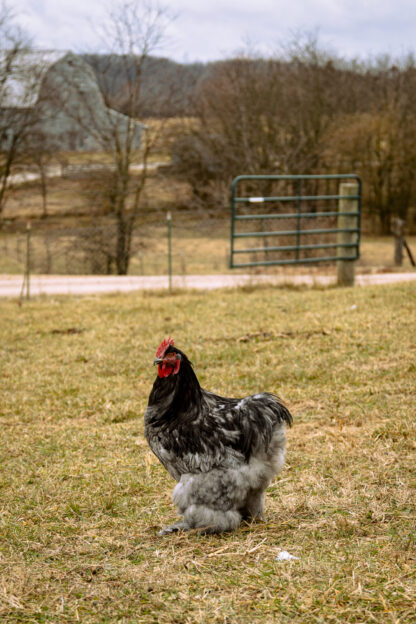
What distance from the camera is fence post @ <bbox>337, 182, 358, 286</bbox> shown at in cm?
1295

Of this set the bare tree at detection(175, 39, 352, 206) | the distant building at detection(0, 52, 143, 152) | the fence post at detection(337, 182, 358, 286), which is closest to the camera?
the fence post at detection(337, 182, 358, 286)

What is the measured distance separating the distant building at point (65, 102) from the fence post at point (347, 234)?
11.1m

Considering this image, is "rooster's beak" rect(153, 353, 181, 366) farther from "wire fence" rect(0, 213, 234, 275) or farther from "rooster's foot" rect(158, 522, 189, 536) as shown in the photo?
"wire fence" rect(0, 213, 234, 275)

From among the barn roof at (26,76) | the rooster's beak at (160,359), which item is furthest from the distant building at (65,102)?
the rooster's beak at (160,359)

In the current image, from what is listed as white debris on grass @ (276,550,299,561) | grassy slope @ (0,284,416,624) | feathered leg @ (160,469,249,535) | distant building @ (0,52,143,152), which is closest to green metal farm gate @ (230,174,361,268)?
grassy slope @ (0,284,416,624)

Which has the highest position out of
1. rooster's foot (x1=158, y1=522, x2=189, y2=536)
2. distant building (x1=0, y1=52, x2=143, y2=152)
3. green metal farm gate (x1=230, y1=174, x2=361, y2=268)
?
distant building (x1=0, y1=52, x2=143, y2=152)

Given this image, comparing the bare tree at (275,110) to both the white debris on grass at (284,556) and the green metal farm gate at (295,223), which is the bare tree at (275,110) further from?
the white debris on grass at (284,556)

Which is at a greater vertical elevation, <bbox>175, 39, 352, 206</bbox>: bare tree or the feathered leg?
<bbox>175, 39, 352, 206</bbox>: bare tree

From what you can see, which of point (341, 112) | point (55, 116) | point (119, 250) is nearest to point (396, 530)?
point (119, 250)

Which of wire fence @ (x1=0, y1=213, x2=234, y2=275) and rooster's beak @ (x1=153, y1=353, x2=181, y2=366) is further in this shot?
wire fence @ (x1=0, y1=213, x2=234, y2=275)

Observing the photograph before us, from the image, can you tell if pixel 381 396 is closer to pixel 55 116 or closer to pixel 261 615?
pixel 261 615

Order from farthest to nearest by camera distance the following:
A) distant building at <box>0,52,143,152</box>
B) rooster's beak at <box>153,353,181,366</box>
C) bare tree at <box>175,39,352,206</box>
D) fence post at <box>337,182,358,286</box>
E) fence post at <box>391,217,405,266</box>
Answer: bare tree at <box>175,39,352,206</box> < distant building at <box>0,52,143,152</box> < fence post at <box>391,217,405,266</box> < fence post at <box>337,182,358,286</box> < rooster's beak at <box>153,353,181,366</box>

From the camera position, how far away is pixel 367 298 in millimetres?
10430

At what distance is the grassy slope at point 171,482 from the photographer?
9.75ft
